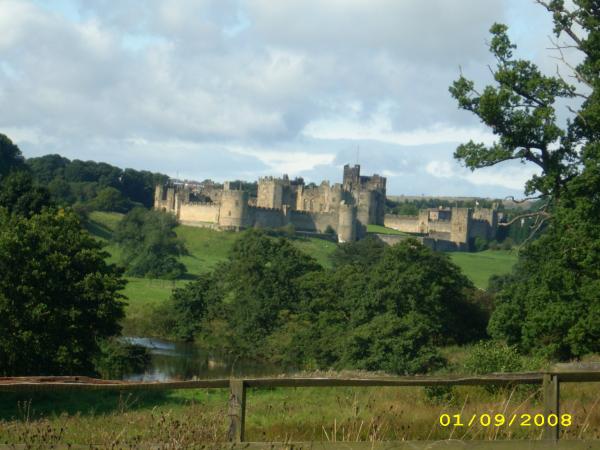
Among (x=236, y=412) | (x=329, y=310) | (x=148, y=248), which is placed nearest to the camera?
(x=236, y=412)

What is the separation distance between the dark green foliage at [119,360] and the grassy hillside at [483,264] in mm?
40046

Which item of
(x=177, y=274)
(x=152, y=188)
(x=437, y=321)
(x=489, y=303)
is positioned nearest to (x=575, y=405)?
(x=437, y=321)

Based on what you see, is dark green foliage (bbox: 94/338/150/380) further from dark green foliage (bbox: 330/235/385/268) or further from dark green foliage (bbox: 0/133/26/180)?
dark green foliage (bbox: 0/133/26/180)

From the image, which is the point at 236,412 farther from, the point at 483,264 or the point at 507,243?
the point at 507,243

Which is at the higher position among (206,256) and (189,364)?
(206,256)

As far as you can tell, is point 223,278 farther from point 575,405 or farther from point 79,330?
point 575,405

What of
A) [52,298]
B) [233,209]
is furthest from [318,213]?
[52,298]

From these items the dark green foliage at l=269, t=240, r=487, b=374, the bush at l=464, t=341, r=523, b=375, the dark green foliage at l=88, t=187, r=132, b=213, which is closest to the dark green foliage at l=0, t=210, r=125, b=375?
the dark green foliage at l=269, t=240, r=487, b=374

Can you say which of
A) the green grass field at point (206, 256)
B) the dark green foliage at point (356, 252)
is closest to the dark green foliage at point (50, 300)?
the green grass field at point (206, 256)

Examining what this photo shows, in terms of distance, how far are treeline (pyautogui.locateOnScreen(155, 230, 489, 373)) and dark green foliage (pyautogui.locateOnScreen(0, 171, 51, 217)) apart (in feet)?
30.3

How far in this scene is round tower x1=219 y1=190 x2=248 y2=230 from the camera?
320 ft

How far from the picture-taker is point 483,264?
8350 centimetres
